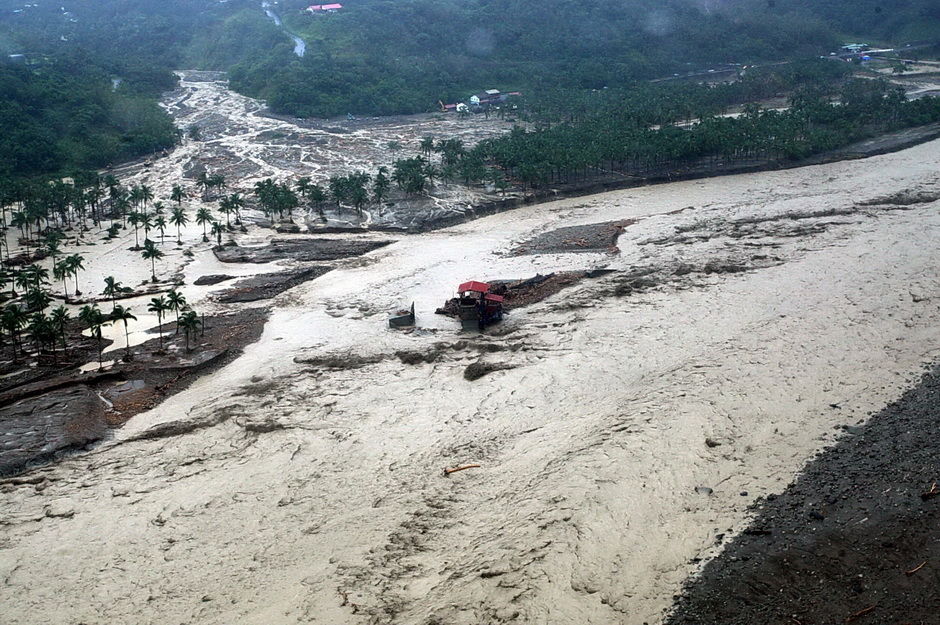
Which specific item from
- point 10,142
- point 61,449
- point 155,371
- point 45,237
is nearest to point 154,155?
point 10,142

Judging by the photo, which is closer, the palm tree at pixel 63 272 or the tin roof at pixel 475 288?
the tin roof at pixel 475 288

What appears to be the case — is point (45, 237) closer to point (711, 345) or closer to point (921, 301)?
point (711, 345)

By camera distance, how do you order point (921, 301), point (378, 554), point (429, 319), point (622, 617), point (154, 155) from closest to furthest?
1. point (622, 617)
2. point (378, 554)
3. point (921, 301)
4. point (429, 319)
5. point (154, 155)

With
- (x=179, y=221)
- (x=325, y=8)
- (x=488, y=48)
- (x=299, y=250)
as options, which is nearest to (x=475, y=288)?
(x=299, y=250)

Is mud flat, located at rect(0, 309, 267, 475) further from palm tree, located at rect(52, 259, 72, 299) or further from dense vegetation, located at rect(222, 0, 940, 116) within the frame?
dense vegetation, located at rect(222, 0, 940, 116)

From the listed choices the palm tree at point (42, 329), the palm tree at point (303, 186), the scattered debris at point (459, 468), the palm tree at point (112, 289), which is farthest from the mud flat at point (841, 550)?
the palm tree at point (303, 186)

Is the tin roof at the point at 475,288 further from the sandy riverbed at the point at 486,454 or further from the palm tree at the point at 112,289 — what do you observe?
the palm tree at the point at 112,289

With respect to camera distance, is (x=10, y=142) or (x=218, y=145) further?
(x=218, y=145)
